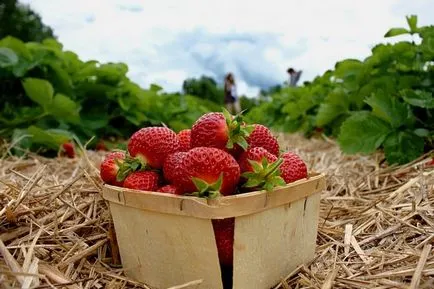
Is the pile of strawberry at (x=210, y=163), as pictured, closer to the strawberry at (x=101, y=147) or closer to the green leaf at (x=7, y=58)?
the green leaf at (x=7, y=58)

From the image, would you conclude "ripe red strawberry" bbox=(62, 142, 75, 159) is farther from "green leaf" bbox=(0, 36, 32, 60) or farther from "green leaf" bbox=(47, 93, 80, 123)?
"green leaf" bbox=(0, 36, 32, 60)

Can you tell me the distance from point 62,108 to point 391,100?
7.08ft

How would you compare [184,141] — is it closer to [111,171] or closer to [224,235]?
[111,171]

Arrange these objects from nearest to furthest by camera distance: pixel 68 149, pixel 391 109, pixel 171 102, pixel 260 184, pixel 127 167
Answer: pixel 260 184
pixel 127 167
pixel 391 109
pixel 68 149
pixel 171 102

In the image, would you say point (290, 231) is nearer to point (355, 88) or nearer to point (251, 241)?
point (251, 241)

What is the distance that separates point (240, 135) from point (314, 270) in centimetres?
42

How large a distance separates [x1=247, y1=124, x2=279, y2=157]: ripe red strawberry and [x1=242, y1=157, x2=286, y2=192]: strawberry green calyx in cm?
16

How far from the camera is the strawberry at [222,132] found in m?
1.35

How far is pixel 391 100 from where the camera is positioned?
9.43ft

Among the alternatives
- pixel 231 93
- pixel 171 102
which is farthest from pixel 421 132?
pixel 231 93

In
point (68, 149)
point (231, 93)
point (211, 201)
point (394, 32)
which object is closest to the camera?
point (211, 201)

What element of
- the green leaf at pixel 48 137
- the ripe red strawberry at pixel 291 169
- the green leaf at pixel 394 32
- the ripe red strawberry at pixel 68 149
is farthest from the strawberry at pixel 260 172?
the ripe red strawberry at pixel 68 149

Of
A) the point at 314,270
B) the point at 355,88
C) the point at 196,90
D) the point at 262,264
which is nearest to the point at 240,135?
the point at 262,264

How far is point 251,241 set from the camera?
129 cm
